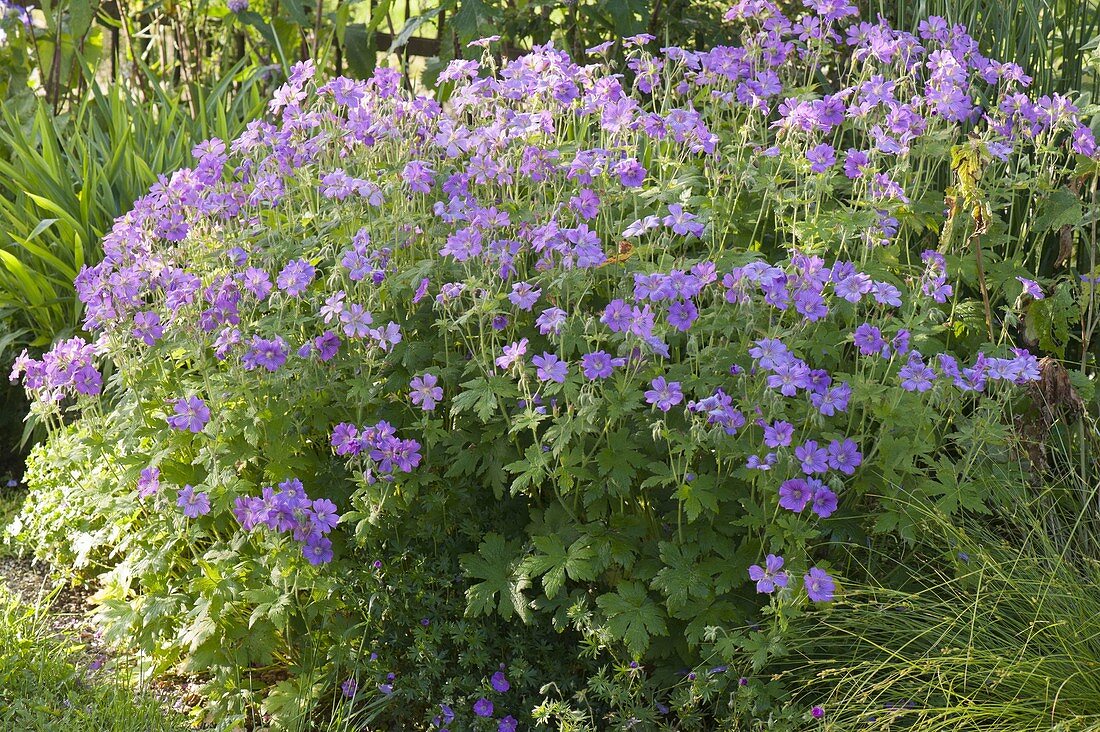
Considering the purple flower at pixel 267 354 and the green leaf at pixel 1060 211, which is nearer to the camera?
the purple flower at pixel 267 354

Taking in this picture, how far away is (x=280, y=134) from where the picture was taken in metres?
2.96

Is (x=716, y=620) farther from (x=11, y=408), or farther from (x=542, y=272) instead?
(x=11, y=408)

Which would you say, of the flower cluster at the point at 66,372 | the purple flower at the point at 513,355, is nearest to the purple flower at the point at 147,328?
the flower cluster at the point at 66,372

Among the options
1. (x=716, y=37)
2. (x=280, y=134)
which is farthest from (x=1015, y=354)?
(x=716, y=37)

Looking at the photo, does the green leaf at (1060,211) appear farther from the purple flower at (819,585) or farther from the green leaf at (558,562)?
the green leaf at (558,562)

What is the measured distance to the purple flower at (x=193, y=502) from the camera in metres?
2.58

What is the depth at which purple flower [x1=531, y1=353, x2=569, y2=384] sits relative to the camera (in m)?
2.26

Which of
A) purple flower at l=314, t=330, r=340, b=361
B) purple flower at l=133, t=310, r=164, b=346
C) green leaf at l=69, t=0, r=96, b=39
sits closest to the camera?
purple flower at l=314, t=330, r=340, b=361

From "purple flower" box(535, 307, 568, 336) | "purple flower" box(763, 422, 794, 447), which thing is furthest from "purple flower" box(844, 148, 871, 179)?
"purple flower" box(535, 307, 568, 336)

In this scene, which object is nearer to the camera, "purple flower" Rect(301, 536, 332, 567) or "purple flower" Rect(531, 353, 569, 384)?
"purple flower" Rect(531, 353, 569, 384)

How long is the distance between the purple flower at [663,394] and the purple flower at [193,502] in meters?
1.05

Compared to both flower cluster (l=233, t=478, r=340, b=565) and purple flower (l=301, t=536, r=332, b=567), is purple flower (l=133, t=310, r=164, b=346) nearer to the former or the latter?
flower cluster (l=233, t=478, r=340, b=565)

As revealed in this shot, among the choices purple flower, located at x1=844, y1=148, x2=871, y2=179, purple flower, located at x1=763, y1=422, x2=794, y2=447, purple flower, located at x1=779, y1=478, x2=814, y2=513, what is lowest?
purple flower, located at x1=779, y1=478, x2=814, y2=513

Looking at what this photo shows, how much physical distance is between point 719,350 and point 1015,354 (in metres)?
0.68
